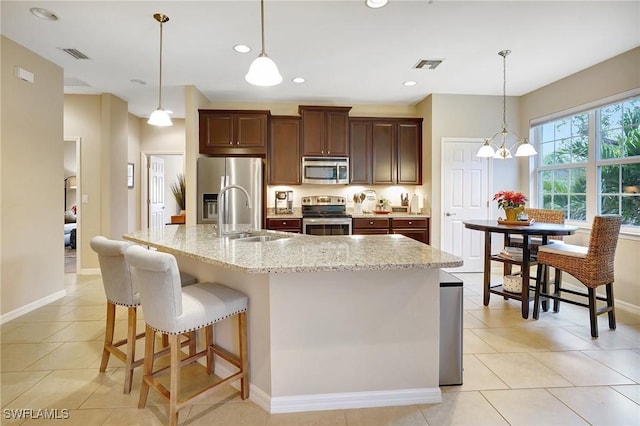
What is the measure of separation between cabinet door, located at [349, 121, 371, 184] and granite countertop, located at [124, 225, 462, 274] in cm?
276

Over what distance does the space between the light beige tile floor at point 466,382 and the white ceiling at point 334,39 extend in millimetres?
2667

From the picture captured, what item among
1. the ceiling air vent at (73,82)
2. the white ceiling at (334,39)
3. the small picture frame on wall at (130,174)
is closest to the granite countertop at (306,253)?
the white ceiling at (334,39)

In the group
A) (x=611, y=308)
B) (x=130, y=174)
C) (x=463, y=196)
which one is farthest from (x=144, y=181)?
(x=611, y=308)

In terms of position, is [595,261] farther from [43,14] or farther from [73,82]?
[73,82]

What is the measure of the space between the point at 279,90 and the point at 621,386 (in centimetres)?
454

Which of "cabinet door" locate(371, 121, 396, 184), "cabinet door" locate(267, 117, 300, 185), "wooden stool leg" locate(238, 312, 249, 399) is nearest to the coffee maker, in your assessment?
"cabinet door" locate(267, 117, 300, 185)

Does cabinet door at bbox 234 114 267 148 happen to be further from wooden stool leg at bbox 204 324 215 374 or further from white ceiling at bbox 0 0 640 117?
wooden stool leg at bbox 204 324 215 374

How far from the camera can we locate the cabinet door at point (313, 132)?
498 cm

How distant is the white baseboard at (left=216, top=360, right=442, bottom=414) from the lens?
1.82 meters

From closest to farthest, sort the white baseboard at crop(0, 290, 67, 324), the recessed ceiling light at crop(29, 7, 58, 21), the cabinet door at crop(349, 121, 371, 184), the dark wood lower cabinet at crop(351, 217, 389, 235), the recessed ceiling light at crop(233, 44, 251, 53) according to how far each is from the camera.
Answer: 1. the recessed ceiling light at crop(29, 7, 58, 21)
2. the white baseboard at crop(0, 290, 67, 324)
3. the recessed ceiling light at crop(233, 44, 251, 53)
4. the dark wood lower cabinet at crop(351, 217, 389, 235)
5. the cabinet door at crop(349, 121, 371, 184)

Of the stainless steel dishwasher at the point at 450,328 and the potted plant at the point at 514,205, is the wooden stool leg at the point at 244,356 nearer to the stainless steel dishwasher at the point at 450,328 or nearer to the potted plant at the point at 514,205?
the stainless steel dishwasher at the point at 450,328

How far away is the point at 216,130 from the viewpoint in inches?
191

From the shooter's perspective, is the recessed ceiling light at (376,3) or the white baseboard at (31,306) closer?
the recessed ceiling light at (376,3)

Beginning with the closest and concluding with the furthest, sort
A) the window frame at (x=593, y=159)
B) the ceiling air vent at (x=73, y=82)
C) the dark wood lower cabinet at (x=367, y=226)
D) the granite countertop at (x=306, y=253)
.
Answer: the granite countertop at (x=306, y=253) → the window frame at (x=593, y=159) → the ceiling air vent at (x=73, y=82) → the dark wood lower cabinet at (x=367, y=226)
